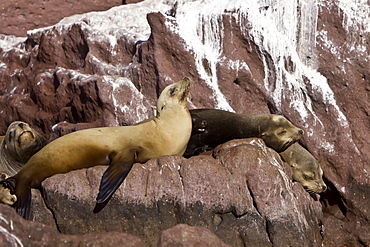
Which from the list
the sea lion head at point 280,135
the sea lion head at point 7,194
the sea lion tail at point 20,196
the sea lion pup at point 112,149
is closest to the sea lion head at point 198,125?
the sea lion pup at point 112,149

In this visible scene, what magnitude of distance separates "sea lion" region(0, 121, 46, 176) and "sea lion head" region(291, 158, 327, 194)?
3.76 meters

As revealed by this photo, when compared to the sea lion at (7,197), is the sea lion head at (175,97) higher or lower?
higher

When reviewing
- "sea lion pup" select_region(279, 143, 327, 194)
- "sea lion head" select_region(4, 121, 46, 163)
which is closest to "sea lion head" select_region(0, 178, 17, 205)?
"sea lion head" select_region(4, 121, 46, 163)

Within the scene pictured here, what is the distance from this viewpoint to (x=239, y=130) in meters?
8.49

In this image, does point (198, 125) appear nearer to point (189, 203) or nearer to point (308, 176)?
point (308, 176)

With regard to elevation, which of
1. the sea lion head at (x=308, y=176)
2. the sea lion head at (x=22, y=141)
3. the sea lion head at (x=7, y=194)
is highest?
the sea lion head at (x=7, y=194)

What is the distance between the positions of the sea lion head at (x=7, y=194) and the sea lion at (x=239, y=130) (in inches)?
101

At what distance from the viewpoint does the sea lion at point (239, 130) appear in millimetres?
8258

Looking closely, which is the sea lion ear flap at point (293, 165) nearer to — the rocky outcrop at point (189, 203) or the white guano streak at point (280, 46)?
the white guano streak at point (280, 46)

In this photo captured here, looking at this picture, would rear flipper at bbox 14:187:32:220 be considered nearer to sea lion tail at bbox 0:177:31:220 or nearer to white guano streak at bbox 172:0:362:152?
sea lion tail at bbox 0:177:31:220

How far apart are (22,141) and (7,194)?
224 cm

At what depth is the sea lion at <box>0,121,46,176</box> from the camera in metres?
9.03

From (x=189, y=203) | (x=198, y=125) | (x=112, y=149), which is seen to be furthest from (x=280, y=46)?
(x=189, y=203)

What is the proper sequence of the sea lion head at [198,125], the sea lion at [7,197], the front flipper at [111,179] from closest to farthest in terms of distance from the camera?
the front flipper at [111,179], the sea lion at [7,197], the sea lion head at [198,125]
